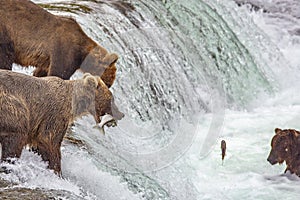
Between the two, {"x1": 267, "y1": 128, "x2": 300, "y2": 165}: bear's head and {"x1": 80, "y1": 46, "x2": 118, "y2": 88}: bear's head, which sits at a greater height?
{"x1": 80, "y1": 46, "x2": 118, "y2": 88}: bear's head

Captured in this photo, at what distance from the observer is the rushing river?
484 centimetres

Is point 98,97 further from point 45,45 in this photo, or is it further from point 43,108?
point 45,45

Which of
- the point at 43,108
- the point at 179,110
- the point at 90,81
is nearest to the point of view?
the point at 43,108

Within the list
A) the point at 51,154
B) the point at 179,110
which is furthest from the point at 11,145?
A: the point at 179,110

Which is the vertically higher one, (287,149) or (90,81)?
(90,81)

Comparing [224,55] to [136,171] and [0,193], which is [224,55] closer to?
[136,171]

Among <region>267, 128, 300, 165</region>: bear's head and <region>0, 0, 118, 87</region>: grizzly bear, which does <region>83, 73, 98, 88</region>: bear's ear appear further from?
<region>267, 128, 300, 165</region>: bear's head

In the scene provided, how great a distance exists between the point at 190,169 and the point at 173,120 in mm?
1322

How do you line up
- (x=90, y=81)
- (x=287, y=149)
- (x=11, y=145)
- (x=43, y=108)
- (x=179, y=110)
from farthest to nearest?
(x=179, y=110)
(x=287, y=149)
(x=90, y=81)
(x=43, y=108)
(x=11, y=145)

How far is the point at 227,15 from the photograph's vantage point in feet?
33.9

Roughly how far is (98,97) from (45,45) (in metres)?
1.43

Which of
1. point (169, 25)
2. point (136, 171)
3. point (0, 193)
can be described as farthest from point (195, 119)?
point (0, 193)

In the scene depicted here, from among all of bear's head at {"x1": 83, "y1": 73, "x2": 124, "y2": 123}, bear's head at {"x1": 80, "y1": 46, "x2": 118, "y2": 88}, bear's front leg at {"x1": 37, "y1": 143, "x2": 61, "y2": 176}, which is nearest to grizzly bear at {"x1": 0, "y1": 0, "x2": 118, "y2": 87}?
bear's head at {"x1": 80, "y1": 46, "x2": 118, "y2": 88}

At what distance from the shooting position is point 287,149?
6.32m
